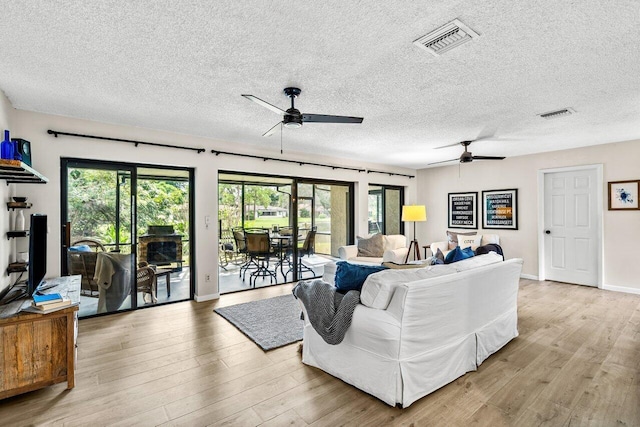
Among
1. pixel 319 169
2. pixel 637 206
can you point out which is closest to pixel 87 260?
pixel 319 169

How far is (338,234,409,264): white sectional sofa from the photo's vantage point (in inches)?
222

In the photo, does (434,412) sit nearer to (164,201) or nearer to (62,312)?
(62,312)

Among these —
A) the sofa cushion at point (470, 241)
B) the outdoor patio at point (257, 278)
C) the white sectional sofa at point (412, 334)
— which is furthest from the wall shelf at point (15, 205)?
the sofa cushion at point (470, 241)

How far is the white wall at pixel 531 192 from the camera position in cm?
497

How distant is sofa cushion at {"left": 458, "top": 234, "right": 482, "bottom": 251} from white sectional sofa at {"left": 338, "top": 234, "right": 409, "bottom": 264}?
1.13 metres

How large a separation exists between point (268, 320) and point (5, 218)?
2809 mm

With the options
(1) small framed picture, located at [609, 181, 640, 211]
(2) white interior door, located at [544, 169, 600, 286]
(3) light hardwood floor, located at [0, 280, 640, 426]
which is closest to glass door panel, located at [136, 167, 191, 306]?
(3) light hardwood floor, located at [0, 280, 640, 426]

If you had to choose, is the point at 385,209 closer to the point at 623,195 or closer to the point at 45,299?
the point at 623,195

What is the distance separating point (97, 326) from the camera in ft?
11.9

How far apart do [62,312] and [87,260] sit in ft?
5.93

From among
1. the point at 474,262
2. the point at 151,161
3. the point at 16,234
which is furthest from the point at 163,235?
the point at 474,262

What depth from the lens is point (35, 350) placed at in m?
2.31

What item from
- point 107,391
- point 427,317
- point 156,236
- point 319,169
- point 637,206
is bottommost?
point 107,391

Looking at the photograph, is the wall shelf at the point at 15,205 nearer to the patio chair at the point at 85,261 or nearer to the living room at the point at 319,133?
the living room at the point at 319,133
